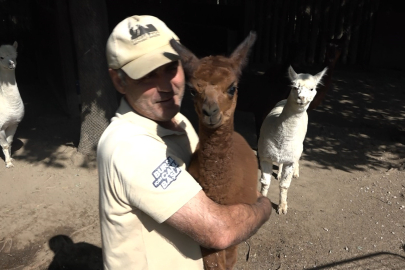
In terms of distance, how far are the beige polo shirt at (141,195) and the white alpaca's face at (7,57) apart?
4465 millimetres

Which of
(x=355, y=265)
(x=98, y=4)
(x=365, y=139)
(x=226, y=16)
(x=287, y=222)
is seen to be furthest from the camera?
(x=226, y=16)

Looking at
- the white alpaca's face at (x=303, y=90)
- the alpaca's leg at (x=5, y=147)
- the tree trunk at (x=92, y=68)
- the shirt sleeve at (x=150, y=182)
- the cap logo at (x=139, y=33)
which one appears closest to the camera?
the shirt sleeve at (x=150, y=182)

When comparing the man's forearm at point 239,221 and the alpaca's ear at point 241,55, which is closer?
the man's forearm at point 239,221

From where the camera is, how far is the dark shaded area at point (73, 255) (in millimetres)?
3730

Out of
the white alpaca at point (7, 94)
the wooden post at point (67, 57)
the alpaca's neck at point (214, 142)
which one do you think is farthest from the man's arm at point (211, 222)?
the wooden post at point (67, 57)

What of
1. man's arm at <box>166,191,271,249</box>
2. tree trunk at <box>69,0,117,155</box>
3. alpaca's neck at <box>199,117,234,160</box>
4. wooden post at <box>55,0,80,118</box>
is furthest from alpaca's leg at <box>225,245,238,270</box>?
wooden post at <box>55,0,80,118</box>

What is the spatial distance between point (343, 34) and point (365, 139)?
197 inches

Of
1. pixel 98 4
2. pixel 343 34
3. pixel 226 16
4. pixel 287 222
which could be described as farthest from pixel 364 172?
pixel 343 34

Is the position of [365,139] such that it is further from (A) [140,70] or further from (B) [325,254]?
(A) [140,70]

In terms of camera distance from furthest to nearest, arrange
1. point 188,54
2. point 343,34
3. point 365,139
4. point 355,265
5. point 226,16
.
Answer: point 343,34, point 226,16, point 365,139, point 355,265, point 188,54

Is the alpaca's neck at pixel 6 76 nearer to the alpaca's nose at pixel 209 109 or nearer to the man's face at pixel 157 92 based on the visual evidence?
the man's face at pixel 157 92

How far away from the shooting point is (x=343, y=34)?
10484 millimetres

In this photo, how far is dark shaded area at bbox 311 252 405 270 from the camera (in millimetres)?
3742

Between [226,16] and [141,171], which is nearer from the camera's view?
[141,171]
